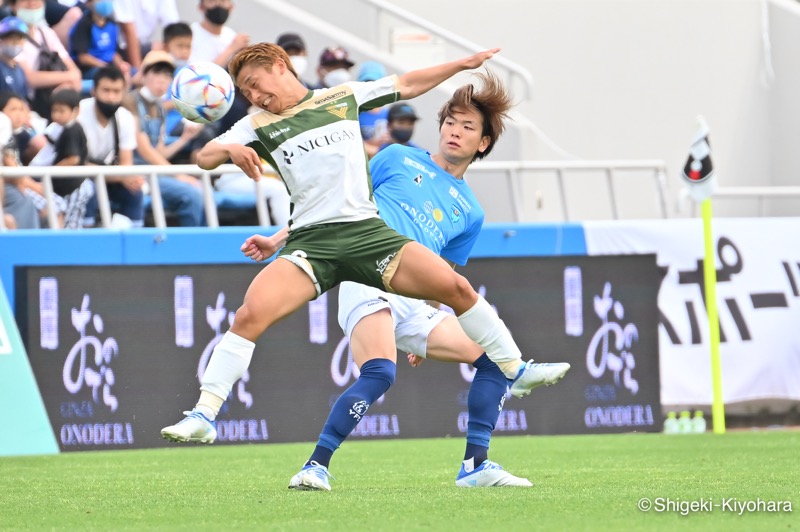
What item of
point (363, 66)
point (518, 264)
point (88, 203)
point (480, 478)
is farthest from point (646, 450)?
point (363, 66)

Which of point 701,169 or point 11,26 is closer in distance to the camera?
point 701,169

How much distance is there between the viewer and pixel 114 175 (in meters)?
12.1

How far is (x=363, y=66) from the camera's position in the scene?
15391mm

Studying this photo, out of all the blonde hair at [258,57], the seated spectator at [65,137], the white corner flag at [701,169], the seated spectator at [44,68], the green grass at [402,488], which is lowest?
the green grass at [402,488]

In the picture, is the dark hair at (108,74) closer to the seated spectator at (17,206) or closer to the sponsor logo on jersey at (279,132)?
the seated spectator at (17,206)

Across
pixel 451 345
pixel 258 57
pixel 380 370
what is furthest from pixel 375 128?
pixel 258 57

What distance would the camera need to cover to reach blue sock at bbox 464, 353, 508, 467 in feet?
24.1

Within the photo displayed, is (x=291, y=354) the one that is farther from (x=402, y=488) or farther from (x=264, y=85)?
(x=264, y=85)

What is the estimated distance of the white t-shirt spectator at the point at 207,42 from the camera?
14435mm

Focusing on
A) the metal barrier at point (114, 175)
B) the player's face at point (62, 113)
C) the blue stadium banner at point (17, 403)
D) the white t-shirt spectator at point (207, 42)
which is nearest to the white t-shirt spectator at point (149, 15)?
the white t-shirt spectator at point (207, 42)

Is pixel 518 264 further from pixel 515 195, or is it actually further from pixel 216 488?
pixel 216 488

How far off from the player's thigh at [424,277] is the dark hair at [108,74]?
→ 6.44 meters

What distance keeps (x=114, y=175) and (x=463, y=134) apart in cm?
535

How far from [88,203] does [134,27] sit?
2.87 m
